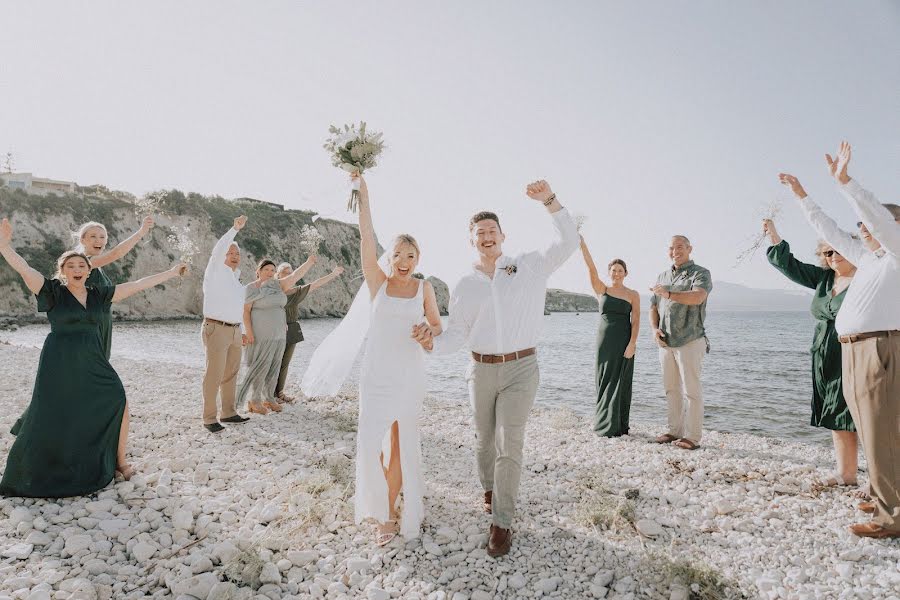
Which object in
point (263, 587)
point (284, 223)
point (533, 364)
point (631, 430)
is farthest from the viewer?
point (284, 223)

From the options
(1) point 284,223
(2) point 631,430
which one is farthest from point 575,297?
(2) point 631,430

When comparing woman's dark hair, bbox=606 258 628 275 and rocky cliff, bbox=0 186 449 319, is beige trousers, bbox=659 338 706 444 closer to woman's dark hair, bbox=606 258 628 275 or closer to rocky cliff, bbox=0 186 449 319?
woman's dark hair, bbox=606 258 628 275

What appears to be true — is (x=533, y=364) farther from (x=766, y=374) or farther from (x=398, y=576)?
(x=766, y=374)

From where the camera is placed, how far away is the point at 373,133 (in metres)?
4.17

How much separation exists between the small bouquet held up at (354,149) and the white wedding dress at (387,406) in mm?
1005

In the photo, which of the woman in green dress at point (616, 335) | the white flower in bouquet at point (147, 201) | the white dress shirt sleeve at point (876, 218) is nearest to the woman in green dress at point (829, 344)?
the white dress shirt sleeve at point (876, 218)

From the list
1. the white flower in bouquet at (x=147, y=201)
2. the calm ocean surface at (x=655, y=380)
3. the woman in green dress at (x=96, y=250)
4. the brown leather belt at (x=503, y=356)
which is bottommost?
the calm ocean surface at (x=655, y=380)

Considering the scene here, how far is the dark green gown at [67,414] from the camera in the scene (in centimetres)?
442

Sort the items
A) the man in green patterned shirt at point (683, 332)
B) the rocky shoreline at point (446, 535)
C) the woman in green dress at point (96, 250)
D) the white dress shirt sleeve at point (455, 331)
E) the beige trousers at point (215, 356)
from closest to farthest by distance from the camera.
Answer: the rocky shoreline at point (446, 535) < the white dress shirt sleeve at point (455, 331) < the woman in green dress at point (96, 250) < the man in green patterned shirt at point (683, 332) < the beige trousers at point (215, 356)

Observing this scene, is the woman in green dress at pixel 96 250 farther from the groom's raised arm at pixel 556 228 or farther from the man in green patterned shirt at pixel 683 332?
the man in green patterned shirt at pixel 683 332

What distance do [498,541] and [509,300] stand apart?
6.38 ft

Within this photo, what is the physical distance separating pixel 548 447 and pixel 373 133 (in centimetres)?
529

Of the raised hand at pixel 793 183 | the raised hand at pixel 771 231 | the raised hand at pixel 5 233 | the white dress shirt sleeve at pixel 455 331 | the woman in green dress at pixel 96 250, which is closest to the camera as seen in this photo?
the white dress shirt sleeve at pixel 455 331

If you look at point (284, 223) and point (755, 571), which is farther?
point (284, 223)
